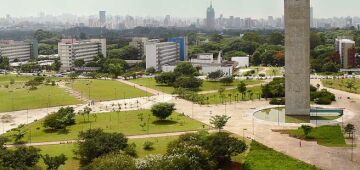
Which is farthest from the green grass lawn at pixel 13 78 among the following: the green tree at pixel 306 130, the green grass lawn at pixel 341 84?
the green tree at pixel 306 130

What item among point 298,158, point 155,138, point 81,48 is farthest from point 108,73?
point 298,158

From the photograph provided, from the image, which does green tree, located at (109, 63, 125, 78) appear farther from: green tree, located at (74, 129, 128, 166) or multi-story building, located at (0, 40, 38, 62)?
green tree, located at (74, 129, 128, 166)

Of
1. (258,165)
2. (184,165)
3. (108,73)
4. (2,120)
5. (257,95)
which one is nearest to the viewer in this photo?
(184,165)

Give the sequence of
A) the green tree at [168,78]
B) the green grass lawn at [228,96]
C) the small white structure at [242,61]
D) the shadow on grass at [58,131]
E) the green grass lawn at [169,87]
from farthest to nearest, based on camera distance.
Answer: the small white structure at [242,61]
the green tree at [168,78]
the green grass lawn at [169,87]
the green grass lawn at [228,96]
the shadow on grass at [58,131]

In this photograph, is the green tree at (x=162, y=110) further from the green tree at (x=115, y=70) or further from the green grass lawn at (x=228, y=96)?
the green tree at (x=115, y=70)

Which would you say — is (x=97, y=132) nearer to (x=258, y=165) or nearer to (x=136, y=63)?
(x=258, y=165)

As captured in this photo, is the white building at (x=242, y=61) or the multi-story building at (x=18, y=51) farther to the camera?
the multi-story building at (x=18, y=51)

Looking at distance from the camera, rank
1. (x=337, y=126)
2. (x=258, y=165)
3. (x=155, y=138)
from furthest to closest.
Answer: (x=337, y=126)
(x=155, y=138)
(x=258, y=165)
